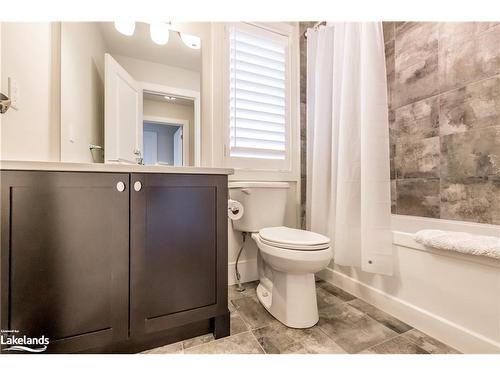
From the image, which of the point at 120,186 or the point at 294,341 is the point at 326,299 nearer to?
the point at 294,341

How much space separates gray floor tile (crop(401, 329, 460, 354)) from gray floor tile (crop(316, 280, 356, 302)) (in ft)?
1.23

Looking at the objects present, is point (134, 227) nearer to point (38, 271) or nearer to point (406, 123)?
point (38, 271)

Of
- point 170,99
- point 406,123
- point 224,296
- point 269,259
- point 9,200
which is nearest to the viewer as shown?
point 9,200

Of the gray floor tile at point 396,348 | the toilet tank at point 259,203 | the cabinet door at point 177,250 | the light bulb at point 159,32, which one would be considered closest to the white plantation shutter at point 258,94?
the toilet tank at point 259,203

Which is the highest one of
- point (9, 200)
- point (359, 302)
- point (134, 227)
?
point (9, 200)

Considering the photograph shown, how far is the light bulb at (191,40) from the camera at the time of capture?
5.02 ft

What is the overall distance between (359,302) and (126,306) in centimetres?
129

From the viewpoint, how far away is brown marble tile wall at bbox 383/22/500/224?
124 centimetres

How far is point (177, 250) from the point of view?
90 centimetres

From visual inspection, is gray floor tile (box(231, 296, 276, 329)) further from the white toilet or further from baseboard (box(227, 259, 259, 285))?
baseboard (box(227, 259, 259, 285))
